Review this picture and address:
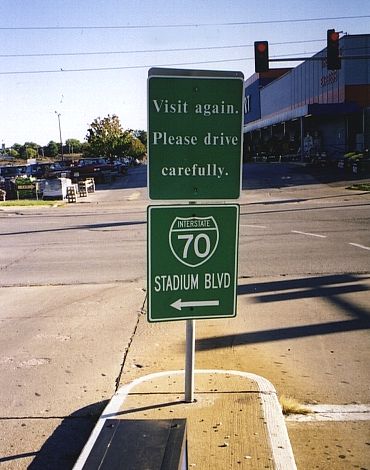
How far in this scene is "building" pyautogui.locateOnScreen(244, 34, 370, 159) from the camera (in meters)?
43.7

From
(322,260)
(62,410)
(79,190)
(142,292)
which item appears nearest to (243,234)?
(322,260)

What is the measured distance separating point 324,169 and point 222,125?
37.8m

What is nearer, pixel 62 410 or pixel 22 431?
pixel 22 431

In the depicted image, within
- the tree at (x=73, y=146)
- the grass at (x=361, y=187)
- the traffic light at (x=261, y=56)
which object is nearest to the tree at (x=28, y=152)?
the tree at (x=73, y=146)

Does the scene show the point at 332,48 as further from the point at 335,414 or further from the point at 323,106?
the point at 323,106

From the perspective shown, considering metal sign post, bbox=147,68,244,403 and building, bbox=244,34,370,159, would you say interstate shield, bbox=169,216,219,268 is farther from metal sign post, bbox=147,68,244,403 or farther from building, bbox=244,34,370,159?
building, bbox=244,34,370,159

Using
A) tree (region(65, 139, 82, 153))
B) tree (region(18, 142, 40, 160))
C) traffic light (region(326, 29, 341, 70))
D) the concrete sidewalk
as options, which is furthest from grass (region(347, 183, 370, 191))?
tree (region(65, 139, 82, 153))

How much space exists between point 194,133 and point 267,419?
1.98m

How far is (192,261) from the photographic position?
12.8ft

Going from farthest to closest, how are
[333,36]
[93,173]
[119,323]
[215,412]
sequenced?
[93,173]
[333,36]
[119,323]
[215,412]

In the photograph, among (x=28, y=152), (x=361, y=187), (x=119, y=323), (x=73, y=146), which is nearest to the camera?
(x=119, y=323)

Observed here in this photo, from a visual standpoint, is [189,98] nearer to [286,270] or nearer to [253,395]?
[253,395]

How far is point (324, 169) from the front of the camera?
4012 cm

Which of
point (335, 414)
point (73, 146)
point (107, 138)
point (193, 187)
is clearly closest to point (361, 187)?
point (335, 414)
